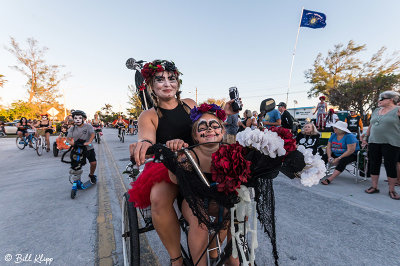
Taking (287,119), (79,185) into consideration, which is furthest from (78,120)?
(287,119)

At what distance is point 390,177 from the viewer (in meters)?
3.60

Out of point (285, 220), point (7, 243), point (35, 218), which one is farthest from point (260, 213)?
point (35, 218)

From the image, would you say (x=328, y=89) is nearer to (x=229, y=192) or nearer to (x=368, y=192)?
(x=368, y=192)

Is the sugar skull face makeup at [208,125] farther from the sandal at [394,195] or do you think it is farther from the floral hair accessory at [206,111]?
the sandal at [394,195]

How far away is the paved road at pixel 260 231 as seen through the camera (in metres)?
2.14

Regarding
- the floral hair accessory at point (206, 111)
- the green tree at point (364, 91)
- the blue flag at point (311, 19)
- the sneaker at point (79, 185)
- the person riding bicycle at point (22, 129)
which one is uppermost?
the blue flag at point (311, 19)

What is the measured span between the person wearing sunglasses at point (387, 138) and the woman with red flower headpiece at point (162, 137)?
11.5 feet

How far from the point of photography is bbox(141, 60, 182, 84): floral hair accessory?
2.07 meters

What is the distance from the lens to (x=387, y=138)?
358 cm

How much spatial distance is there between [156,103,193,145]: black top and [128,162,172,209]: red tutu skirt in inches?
13.5

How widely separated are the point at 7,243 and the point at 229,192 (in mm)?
3114

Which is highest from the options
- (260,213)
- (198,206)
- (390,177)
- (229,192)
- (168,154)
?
(168,154)

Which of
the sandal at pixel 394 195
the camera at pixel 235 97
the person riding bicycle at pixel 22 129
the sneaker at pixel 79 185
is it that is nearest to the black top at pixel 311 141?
the sandal at pixel 394 195

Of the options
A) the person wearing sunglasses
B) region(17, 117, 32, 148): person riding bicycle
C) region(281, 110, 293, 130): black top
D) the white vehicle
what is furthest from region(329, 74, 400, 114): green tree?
region(17, 117, 32, 148): person riding bicycle
